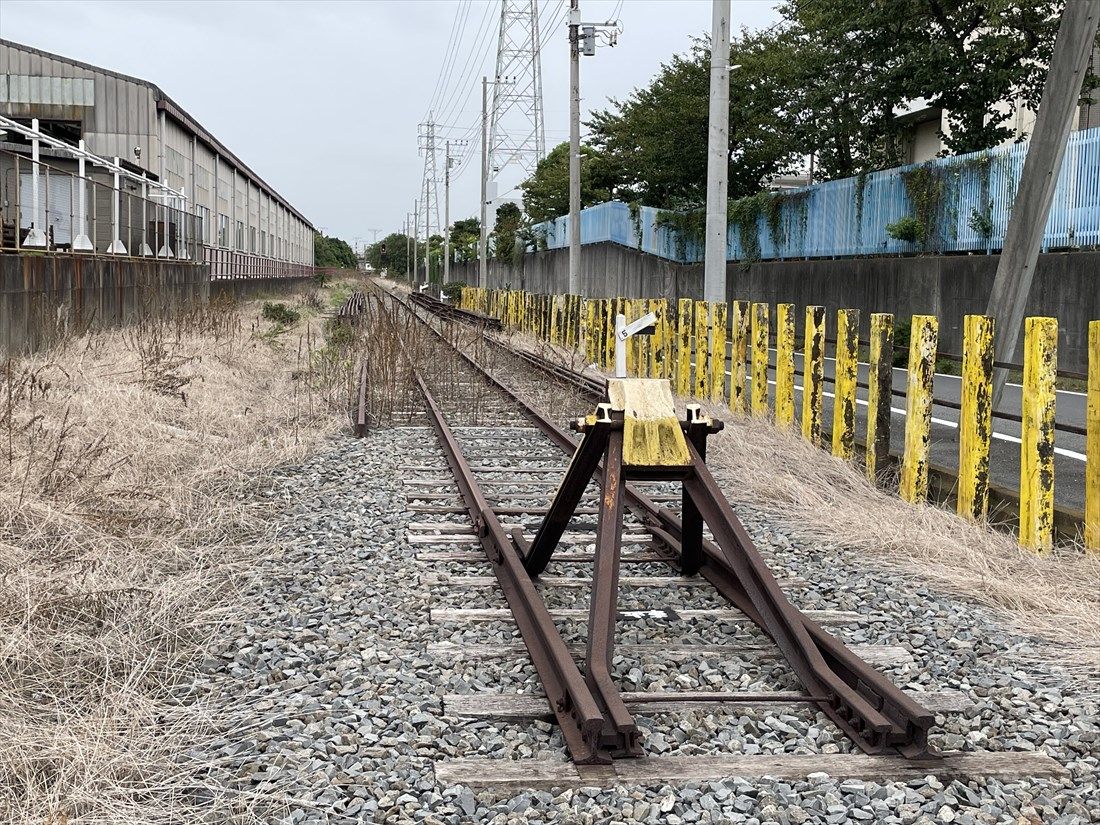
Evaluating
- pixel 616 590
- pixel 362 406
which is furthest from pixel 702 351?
pixel 616 590

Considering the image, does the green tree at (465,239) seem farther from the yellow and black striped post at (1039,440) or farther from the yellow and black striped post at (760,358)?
the yellow and black striped post at (1039,440)

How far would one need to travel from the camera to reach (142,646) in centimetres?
461

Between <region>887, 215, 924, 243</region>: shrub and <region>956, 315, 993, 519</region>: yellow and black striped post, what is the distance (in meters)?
16.2

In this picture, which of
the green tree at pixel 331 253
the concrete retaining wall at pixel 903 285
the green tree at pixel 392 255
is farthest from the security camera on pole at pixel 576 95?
the green tree at pixel 392 255

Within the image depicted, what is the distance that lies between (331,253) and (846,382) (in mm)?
150576

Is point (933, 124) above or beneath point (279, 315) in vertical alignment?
above

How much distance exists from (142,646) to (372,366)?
1184 cm

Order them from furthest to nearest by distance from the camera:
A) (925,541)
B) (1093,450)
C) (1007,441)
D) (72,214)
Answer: (72,214) → (1007,441) → (925,541) → (1093,450)

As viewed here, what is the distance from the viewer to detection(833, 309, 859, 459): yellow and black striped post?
9.38 m

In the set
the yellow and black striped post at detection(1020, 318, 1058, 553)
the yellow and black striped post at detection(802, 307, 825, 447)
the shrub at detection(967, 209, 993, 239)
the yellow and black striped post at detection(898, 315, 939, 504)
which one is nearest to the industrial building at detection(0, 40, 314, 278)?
the yellow and black striped post at detection(802, 307, 825, 447)

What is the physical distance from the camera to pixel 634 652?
15.8ft

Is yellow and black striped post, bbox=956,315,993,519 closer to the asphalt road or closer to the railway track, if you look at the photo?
the asphalt road

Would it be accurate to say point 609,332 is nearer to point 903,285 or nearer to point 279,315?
point 903,285

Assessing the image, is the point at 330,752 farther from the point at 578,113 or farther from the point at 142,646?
the point at 578,113
